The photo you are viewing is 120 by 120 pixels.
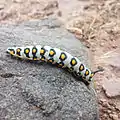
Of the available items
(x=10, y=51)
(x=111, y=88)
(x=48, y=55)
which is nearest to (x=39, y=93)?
(x=48, y=55)

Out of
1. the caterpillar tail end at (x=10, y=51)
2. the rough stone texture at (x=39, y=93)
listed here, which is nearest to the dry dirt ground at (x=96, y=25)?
the rough stone texture at (x=39, y=93)

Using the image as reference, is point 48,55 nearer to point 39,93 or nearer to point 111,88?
point 39,93

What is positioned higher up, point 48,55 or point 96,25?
point 48,55

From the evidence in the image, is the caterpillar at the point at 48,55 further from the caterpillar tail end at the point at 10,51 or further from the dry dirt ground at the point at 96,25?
the dry dirt ground at the point at 96,25

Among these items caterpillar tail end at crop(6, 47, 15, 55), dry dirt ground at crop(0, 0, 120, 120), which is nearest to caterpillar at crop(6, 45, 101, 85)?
caterpillar tail end at crop(6, 47, 15, 55)

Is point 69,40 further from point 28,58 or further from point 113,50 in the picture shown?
point 28,58

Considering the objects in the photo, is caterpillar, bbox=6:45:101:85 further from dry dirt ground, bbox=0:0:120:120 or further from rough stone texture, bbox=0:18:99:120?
dry dirt ground, bbox=0:0:120:120

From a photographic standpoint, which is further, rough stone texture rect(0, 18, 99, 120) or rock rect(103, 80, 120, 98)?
rock rect(103, 80, 120, 98)

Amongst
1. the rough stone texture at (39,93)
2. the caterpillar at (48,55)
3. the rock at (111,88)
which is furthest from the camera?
the rock at (111,88)

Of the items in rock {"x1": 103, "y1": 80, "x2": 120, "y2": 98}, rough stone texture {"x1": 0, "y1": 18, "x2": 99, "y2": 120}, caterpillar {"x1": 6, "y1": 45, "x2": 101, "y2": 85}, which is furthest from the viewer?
rock {"x1": 103, "y1": 80, "x2": 120, "y2": 98}
